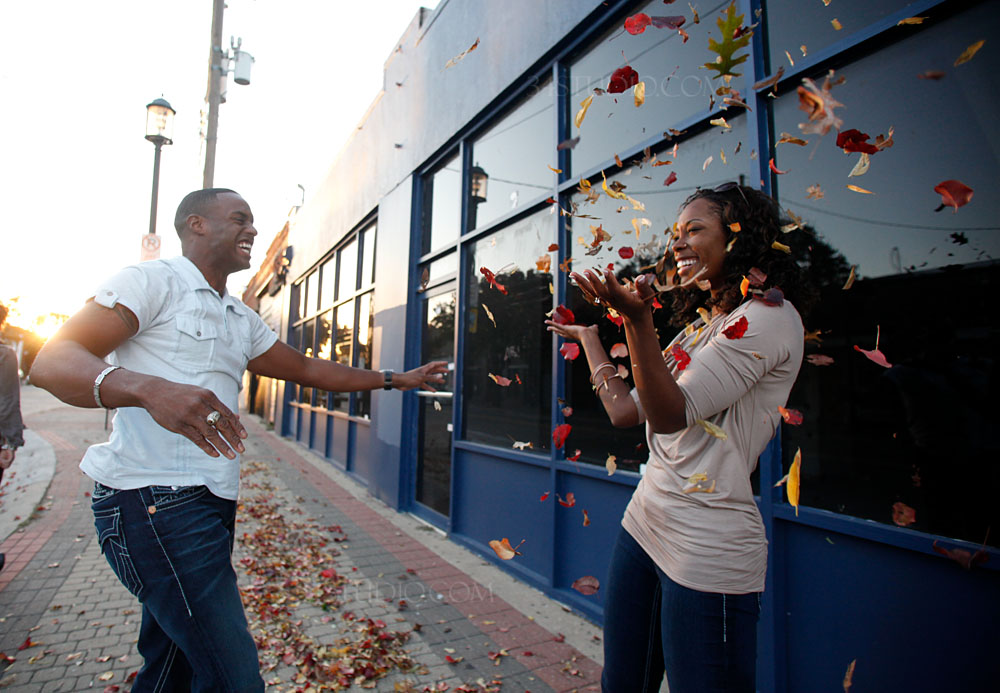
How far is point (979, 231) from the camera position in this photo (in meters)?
2.20

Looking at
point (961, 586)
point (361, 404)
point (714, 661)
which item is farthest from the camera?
point (361, 404)

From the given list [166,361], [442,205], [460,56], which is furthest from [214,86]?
[166,361]

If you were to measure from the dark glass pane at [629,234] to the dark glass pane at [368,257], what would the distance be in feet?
16.9

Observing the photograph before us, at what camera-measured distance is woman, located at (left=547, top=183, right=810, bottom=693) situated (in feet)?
4.76

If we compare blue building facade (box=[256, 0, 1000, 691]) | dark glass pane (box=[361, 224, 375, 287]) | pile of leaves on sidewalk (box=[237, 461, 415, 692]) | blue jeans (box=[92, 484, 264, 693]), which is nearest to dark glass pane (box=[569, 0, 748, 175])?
blue building facade (box=[256, 0, 1000, 691])

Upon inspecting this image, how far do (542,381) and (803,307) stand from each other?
2.99m

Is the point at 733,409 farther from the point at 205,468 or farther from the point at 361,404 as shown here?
the point at 361,404

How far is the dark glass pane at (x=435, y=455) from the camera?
622 centimetres

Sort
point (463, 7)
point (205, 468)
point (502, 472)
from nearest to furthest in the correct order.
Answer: point (205, 468), point (502, 472), point (463, 7)

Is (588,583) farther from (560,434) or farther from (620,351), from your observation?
(620,351)

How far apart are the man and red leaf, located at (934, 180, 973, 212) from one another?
2703mm

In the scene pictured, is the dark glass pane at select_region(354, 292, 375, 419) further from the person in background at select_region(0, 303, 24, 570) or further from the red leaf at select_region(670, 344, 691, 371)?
the red leaf at select_region(670, 344, 691, 371)

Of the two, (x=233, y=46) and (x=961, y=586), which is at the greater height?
(x=233, y=46)

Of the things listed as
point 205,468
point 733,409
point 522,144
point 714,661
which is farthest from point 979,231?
point 522,144
